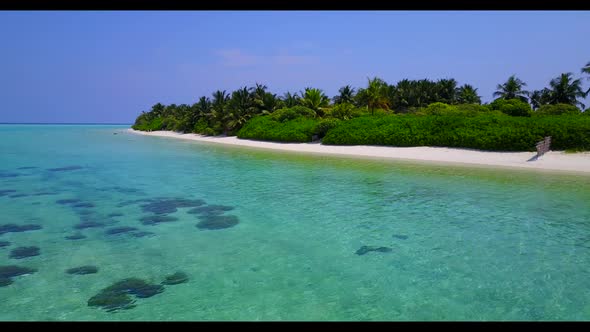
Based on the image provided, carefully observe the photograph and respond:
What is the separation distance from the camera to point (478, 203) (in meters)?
13.4

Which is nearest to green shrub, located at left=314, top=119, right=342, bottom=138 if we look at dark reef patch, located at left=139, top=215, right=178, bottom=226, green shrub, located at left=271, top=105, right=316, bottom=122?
→ green shrub, located at left=271, top=105, right=316, bottom=122

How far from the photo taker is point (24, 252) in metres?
8.48

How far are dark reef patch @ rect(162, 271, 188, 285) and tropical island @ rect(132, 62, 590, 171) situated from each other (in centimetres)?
2271

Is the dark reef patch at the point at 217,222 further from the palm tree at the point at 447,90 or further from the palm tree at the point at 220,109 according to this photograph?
the palm tree at the point at 447,90

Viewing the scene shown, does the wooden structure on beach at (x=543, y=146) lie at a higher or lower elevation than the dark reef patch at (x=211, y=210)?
higher

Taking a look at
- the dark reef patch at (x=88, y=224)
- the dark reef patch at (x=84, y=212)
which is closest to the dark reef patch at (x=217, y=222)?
the dark reef patch at (x=88, y=224)

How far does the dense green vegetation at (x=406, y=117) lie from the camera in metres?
26.7

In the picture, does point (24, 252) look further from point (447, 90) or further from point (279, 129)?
point (447, 90)

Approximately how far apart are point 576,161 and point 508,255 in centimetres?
1944

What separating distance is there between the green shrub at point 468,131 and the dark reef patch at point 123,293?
27205mm

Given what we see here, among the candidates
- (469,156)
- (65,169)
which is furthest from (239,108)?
(469,156)

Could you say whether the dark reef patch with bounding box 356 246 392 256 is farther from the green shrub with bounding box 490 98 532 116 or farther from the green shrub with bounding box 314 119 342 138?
the green shrub with bounding box 490 98 532 116

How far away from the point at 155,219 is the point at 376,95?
44.4 meters

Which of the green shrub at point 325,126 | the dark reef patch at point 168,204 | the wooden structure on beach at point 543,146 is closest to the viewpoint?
the dark reef patch at point 168,204
